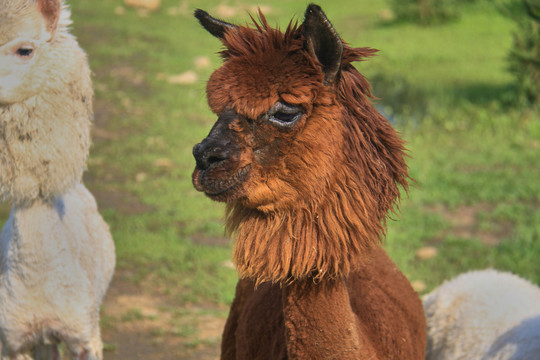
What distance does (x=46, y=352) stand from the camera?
3.48 meters

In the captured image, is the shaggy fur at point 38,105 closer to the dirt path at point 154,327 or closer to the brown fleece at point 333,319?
the brown fleece at point 333,319

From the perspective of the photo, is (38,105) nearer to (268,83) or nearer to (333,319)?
(268,83)

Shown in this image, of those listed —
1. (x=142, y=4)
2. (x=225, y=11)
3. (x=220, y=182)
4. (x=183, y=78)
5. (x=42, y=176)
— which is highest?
(x=142, y=4)

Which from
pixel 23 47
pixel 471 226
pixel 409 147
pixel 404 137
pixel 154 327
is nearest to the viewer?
pixel 23 47

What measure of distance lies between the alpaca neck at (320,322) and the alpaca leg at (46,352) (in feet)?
5.50

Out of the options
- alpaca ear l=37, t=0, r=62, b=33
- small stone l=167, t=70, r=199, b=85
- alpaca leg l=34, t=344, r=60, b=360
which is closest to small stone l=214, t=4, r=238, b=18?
small stone l=167, t=70, r=199, b=85

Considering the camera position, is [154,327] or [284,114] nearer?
[284,114]

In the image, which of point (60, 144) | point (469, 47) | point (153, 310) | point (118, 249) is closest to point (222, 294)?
point (153, 310)

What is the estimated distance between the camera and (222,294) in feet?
17.9

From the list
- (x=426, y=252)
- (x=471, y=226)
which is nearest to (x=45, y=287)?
(x=426, y=252)

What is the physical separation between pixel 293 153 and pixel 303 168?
63mm

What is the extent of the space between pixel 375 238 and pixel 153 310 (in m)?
3.24

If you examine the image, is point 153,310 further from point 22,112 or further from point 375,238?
point 375,238

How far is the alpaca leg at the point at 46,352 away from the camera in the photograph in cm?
344
